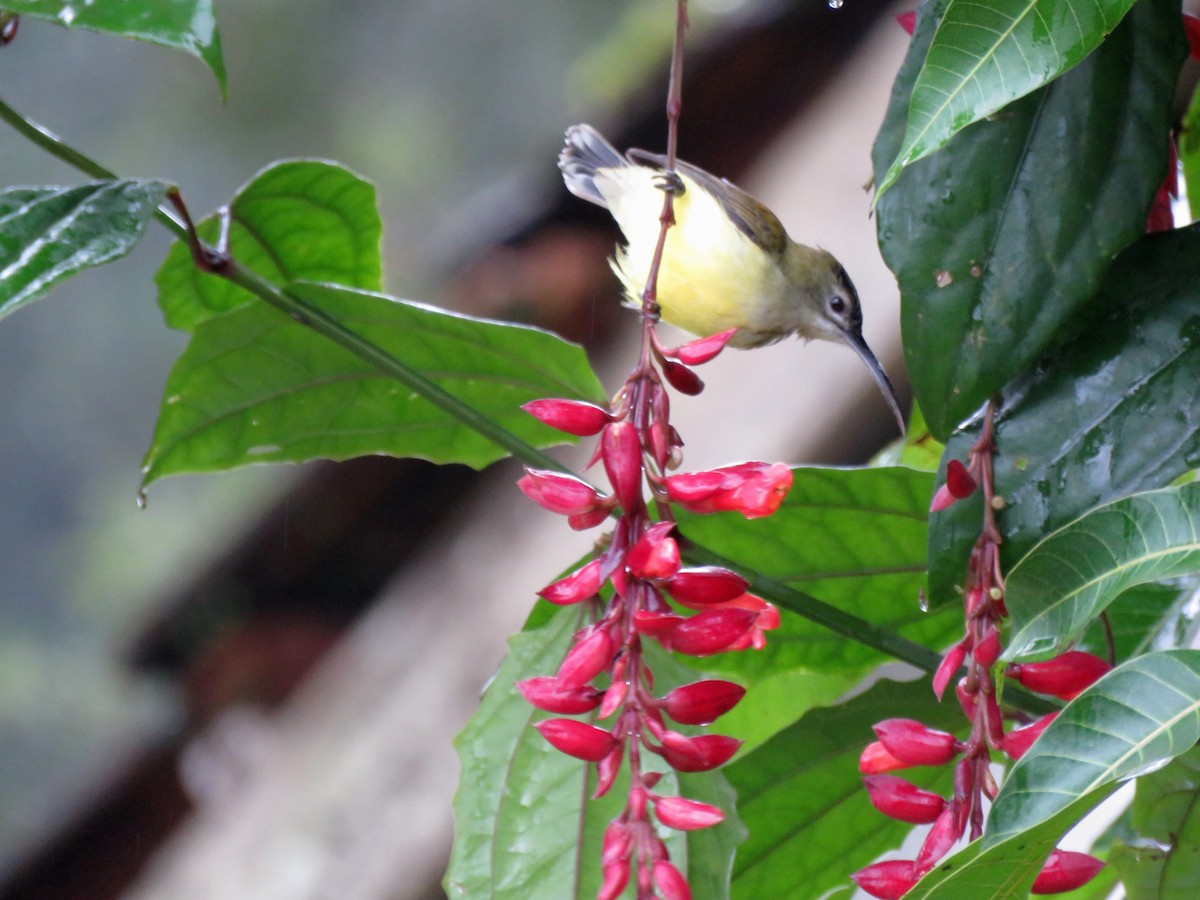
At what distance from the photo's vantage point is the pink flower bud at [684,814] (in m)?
0.50

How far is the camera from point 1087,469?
577mm

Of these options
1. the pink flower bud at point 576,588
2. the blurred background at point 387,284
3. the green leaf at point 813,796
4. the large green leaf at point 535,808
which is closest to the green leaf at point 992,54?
the pink flower bud at point 576,588

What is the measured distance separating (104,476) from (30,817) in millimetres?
441

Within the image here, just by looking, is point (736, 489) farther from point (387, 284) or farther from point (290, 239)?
point (387, 284)

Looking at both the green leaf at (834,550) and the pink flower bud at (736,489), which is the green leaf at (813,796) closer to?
the green leaf at (834,550)

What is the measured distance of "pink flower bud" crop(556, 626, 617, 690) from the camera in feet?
1.62

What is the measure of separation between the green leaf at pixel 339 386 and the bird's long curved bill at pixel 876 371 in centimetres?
35

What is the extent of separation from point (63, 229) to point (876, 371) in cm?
78

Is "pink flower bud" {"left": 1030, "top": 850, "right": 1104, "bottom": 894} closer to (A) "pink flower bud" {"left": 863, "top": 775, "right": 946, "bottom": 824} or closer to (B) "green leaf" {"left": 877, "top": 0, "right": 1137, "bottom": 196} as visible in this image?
(A) "pink flower bud" {"left": 863, "top": 775, "right": 946, "bottom": 824}

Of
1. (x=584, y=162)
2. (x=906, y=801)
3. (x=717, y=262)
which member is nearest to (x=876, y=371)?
(x=717, y=262)

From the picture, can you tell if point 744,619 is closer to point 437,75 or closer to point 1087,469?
point 1087,469

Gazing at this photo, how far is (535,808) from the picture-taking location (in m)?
0.61

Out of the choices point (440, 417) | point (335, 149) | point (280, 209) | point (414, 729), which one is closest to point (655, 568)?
point (440, 417)

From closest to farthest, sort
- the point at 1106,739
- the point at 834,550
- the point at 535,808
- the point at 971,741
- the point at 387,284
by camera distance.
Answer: the point at 1106,739, the point at 971,741, the point at 535,808, the point at 834,550, the point at 387,284
